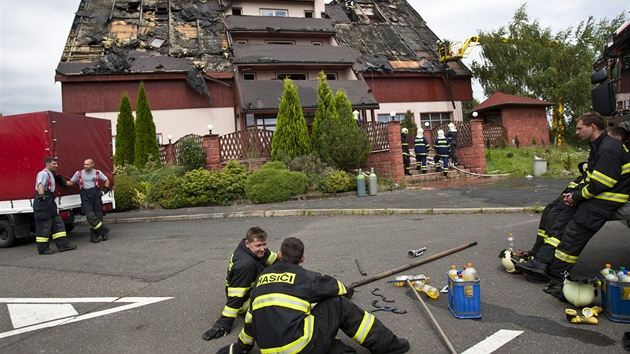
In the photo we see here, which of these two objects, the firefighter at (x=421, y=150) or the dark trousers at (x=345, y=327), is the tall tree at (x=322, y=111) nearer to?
the firefighter at (x=421, y=150)

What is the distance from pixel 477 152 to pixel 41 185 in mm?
15845

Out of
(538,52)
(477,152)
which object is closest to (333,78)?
(477,152)

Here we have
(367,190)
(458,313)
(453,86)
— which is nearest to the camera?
(458,313)

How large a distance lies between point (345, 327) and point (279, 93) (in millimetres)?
19213

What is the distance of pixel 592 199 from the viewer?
452 cm

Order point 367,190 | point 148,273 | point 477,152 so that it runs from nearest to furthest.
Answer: point 148,273, point 367,190, point 477,152

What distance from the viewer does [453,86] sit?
28.2m

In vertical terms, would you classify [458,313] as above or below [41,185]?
below

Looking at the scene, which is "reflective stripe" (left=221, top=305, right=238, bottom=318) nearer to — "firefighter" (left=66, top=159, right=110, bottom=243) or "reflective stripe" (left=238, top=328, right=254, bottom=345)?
"reflective stripe" (left=238, top=328, right=254, bottom=345)

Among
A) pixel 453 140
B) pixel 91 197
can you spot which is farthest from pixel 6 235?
pixel 453 140

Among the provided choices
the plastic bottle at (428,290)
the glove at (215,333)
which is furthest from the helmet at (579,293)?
the glove at (215,333)

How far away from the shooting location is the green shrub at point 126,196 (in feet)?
43.6

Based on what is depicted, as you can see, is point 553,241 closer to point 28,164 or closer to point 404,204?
point 404,204

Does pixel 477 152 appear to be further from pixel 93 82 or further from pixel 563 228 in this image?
pixel 93 82
